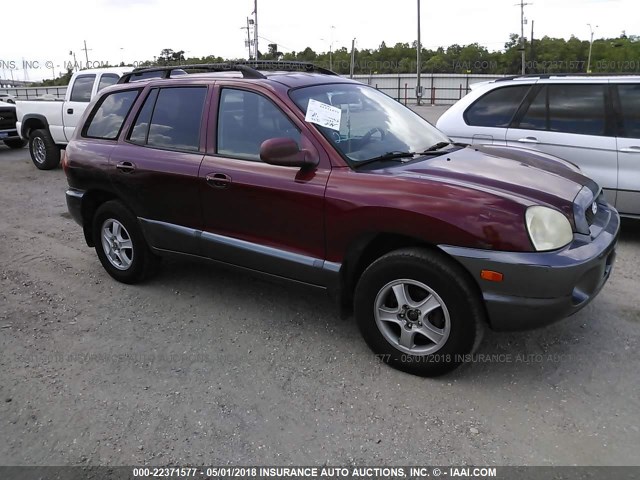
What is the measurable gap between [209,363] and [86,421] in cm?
81

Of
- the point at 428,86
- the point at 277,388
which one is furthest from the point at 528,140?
the point at 428,86

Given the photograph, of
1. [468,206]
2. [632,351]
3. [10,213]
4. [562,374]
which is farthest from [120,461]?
[10,213]

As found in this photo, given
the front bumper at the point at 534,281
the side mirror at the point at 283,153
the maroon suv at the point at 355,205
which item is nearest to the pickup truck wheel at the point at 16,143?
the maroon suv at the point at 355,205

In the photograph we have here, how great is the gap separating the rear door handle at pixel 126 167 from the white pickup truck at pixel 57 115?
617cm

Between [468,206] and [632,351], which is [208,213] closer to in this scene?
[468,206]

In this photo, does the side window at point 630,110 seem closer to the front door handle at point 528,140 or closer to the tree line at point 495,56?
the front door handle at point 528,140

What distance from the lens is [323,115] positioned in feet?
11.6

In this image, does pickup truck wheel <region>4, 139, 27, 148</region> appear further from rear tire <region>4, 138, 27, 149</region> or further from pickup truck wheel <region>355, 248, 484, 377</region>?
pickup truck wheel <region>355, 248, 484, 377</region>

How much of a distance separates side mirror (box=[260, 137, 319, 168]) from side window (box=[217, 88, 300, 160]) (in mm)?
Answer: 252

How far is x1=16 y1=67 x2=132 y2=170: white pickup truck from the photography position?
10.0 meters

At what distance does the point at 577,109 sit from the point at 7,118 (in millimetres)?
14217

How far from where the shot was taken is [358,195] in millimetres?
3191

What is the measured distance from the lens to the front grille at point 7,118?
14180 mm

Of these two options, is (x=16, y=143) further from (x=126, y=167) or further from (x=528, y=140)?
(x=528, y=140)
